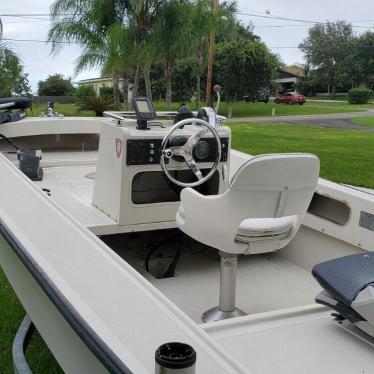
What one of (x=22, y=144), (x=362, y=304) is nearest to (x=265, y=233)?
(x=362, y=304)

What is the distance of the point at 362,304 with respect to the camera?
170cm

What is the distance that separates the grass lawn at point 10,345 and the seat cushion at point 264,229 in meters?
1.23

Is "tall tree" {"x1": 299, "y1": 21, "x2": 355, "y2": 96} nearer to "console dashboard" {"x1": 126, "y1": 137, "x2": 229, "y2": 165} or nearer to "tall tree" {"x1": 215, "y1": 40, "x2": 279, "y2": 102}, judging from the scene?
"tall tree" {"x1": 215, "y1": 40, "x2": 279, "y2": 102}

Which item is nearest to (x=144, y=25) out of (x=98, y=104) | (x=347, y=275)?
(x=98, y=104)

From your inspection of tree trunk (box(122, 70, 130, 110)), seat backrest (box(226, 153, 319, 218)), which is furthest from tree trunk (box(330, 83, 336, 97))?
seat backrest (box(226, 153, 319, 218))

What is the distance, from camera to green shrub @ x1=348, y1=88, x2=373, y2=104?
43344 mm

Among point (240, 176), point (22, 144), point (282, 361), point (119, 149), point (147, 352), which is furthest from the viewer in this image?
point (22, 144)

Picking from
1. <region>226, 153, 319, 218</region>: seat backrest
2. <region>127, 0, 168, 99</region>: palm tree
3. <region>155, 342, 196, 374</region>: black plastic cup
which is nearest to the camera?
<region>155, 342, 196, 374</region>: black plastic cup

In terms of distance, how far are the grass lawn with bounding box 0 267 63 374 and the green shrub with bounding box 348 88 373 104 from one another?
43284mm

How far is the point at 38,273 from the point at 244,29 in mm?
39890

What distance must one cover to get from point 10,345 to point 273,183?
1.80 metres

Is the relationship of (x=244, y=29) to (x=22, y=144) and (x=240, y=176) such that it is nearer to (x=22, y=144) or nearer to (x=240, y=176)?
(x=22, y=144)

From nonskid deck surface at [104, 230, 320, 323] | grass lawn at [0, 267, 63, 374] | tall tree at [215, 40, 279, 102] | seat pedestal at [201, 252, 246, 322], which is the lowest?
grass lawn at [0, 267, 63, 374]

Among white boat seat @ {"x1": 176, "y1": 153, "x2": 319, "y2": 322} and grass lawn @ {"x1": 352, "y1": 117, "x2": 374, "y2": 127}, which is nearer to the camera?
white boat seat @ {"x1": 176, "y1": 153, "x2": 319, "y2": 322}
